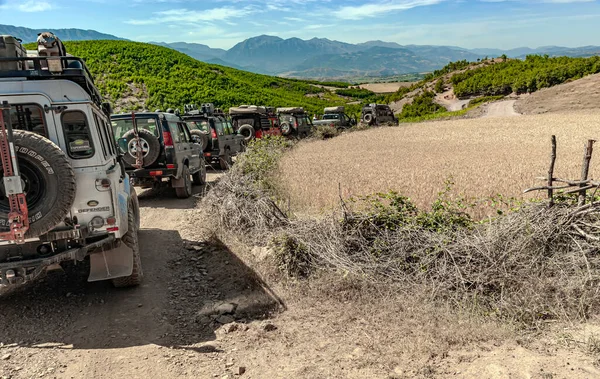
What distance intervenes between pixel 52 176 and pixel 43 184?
0.13 m

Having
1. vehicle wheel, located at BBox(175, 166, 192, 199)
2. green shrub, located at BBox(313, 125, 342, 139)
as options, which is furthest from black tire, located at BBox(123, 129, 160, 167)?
green shrub, located at BBox(313, 125, 342, 139)

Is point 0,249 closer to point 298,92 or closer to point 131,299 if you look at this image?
point 131,299

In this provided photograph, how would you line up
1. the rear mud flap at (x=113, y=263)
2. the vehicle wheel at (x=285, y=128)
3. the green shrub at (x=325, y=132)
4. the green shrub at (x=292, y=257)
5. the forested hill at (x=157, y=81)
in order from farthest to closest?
the forested hill at (x=157, y=81) → the green shrub at (x=325, y=132) → the vehicle wheel at (x=285, y=128) → the green shrub at (x=292, y=257) → the rear mud flap at (x=113, y=263)

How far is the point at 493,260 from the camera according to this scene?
176 inches

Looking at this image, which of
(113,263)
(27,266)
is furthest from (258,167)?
(27,266)

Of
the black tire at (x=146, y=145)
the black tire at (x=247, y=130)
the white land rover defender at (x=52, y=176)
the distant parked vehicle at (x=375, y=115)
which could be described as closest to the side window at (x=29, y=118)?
the white land rover defender at (x=52, y=176)

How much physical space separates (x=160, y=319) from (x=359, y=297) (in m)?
2.12

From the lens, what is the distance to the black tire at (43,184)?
12.8 ft

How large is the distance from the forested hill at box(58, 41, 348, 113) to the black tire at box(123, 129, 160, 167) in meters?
29.0

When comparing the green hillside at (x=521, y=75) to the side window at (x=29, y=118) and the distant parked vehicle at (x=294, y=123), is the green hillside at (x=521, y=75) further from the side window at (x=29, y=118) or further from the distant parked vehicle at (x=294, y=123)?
the side window at (x=29, y=118)

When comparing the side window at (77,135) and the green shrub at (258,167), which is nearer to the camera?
the side window at (77,135)

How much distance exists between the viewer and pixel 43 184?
399cm

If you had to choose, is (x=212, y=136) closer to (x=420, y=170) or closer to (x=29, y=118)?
(x=420, y=170)

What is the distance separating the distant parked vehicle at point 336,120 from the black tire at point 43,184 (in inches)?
907
